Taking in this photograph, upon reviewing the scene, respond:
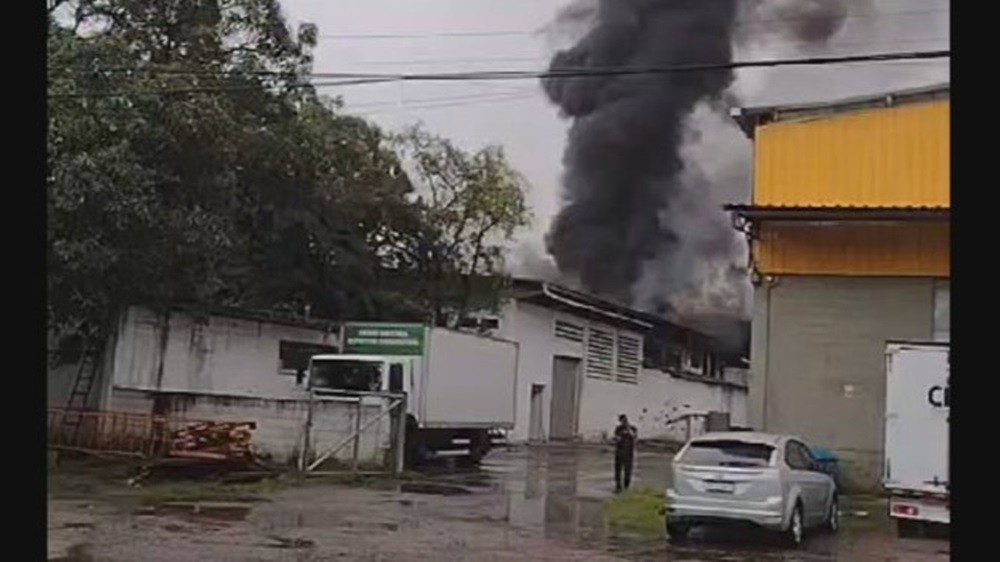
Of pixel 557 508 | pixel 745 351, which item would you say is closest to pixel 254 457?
pixel 557 508

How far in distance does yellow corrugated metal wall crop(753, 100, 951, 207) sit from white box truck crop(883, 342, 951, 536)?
5.29 meters

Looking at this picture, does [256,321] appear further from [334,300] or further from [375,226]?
[375,226]

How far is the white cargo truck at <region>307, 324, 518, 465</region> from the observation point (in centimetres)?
1925

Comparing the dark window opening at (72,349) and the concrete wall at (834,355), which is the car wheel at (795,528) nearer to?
the concrete wall at (834,355)

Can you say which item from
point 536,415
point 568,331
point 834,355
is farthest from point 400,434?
point 568,331

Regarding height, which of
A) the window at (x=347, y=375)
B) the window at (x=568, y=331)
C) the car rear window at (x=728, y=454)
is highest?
the window at (x=568, y=331)

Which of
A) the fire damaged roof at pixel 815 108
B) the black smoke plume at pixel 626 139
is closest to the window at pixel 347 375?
the fire damaged roof at pixel 815 108

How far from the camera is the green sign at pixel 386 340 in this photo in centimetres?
1967

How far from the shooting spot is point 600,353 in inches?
1209

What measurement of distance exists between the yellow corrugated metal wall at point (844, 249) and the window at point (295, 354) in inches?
333

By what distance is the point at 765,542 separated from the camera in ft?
39.7

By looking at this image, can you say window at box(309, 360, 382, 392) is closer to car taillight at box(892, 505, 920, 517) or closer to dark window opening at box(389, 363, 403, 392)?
dark window opening at box(389, 363, 403, 392)
